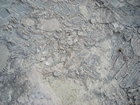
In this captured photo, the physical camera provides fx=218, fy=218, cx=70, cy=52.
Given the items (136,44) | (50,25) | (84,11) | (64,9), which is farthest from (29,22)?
A: (136,44)

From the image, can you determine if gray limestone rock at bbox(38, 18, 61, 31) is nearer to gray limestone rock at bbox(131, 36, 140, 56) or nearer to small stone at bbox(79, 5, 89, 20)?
small stone at bbox(79, 5, 89, 20)

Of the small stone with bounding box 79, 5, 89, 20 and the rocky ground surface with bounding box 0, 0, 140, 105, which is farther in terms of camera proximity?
the small stone with bounding box 79, 5, 89, 20

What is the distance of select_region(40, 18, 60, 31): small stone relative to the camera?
1.42 meters

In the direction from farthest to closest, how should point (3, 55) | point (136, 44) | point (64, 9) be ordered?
1. point (136, 44)
2. point (64, 9)
3. point (3, 55)

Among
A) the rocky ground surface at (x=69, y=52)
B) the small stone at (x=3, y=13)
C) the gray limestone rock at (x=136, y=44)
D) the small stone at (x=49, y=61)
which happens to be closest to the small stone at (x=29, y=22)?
the rocky ground surface at (x=69, y=52)

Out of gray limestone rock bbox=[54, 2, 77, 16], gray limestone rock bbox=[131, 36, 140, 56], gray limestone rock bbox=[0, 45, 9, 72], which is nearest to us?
gray limestone rock bbox=[0, 45, 9, 72]

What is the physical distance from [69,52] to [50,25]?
22 centimetres

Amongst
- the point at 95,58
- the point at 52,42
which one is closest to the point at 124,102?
the point at 95,58

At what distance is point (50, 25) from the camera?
1.43m

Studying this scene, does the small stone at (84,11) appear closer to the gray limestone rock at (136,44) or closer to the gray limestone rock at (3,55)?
the gray limestone rock at (136,44)

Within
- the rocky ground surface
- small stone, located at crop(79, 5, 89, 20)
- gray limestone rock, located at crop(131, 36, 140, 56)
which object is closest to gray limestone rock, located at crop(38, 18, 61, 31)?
the rocky ground surface

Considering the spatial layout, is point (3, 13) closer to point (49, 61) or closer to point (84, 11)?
point (49, 61)

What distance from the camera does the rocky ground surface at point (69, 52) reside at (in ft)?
4.38

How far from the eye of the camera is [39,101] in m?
1.29
